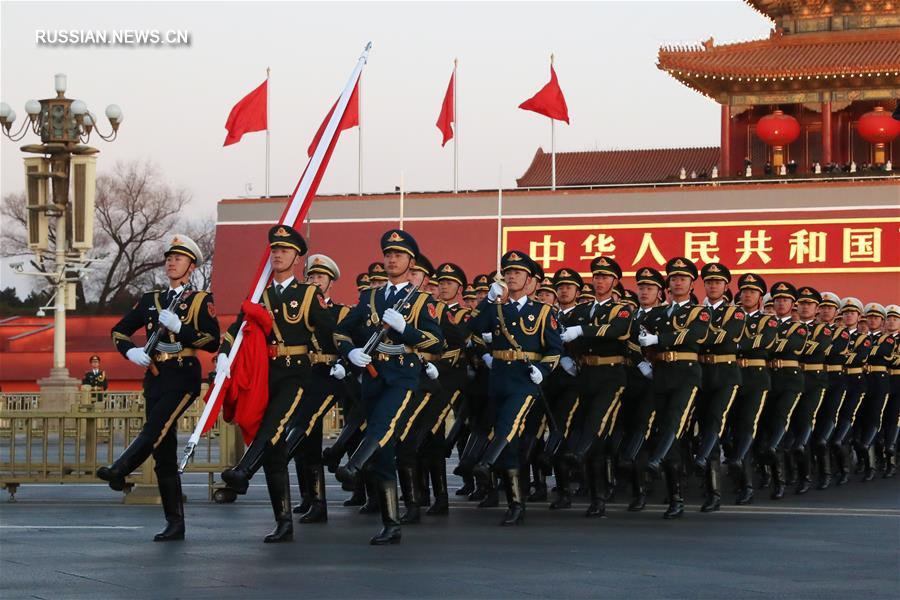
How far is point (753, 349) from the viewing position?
1184 cm

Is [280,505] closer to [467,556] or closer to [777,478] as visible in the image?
[467,556]

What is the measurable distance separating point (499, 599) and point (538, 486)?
5365mm

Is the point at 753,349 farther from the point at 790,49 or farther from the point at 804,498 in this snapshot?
the point at 790,49

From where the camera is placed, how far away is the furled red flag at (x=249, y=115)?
29.9m

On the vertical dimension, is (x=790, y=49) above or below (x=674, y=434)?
above

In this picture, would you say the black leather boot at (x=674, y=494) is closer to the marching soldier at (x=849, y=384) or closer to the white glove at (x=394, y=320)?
the white glove at (x=394, y=320)

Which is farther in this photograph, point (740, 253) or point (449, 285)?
point (740, 253)

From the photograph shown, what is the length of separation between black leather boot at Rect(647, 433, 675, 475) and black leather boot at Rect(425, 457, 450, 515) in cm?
136

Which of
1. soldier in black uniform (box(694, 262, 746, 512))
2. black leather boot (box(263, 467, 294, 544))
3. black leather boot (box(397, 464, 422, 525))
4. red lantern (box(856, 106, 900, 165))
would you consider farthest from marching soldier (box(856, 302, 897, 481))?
red lantern (box(856, 106, 900, 165))

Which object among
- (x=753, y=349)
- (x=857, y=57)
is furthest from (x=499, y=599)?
(x=857, y=57)

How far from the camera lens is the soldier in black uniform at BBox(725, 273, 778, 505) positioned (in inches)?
441

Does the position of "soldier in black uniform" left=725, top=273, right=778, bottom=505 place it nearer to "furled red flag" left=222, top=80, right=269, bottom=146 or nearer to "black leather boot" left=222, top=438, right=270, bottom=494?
"black leather boot" left=222, top=438, right=270, bottom=494

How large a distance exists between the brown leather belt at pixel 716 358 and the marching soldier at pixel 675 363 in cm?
25

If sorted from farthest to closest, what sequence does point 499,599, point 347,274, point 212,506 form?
point 347,274 < point 212,506 < point 499,599
